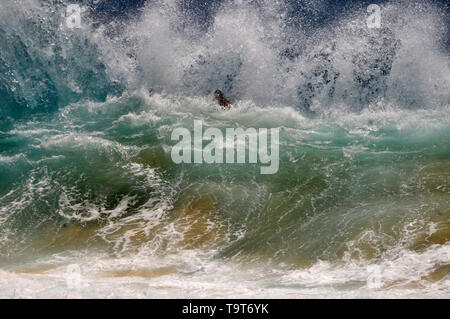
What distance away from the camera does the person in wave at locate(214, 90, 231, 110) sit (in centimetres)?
1426

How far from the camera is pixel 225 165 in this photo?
1088 centimetres

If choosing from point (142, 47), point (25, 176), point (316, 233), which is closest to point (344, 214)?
point (316, 233)

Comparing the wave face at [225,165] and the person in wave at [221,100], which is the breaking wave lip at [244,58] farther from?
the person in wave at [221,100]

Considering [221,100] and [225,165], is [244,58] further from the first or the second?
[225,165]

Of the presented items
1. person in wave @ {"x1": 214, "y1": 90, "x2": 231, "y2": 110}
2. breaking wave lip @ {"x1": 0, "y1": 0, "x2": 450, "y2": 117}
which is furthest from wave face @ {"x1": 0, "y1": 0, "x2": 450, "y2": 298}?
person in wave @ {"x1": 214, "y1": 90, "x2": 231, "y2": 110}

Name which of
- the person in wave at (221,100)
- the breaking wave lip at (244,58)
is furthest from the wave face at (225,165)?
the person in wave at (221,100)

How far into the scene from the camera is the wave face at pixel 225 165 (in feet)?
23.8

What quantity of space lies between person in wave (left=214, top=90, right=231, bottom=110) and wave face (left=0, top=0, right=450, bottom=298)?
253 mm

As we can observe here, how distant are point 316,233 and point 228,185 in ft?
7.94

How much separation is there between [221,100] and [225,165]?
3.98 metres

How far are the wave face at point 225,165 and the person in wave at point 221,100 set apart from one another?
10.0 inches

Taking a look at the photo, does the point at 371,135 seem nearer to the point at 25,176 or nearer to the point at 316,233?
the point at 316,233

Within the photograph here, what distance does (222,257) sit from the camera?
305 inches
